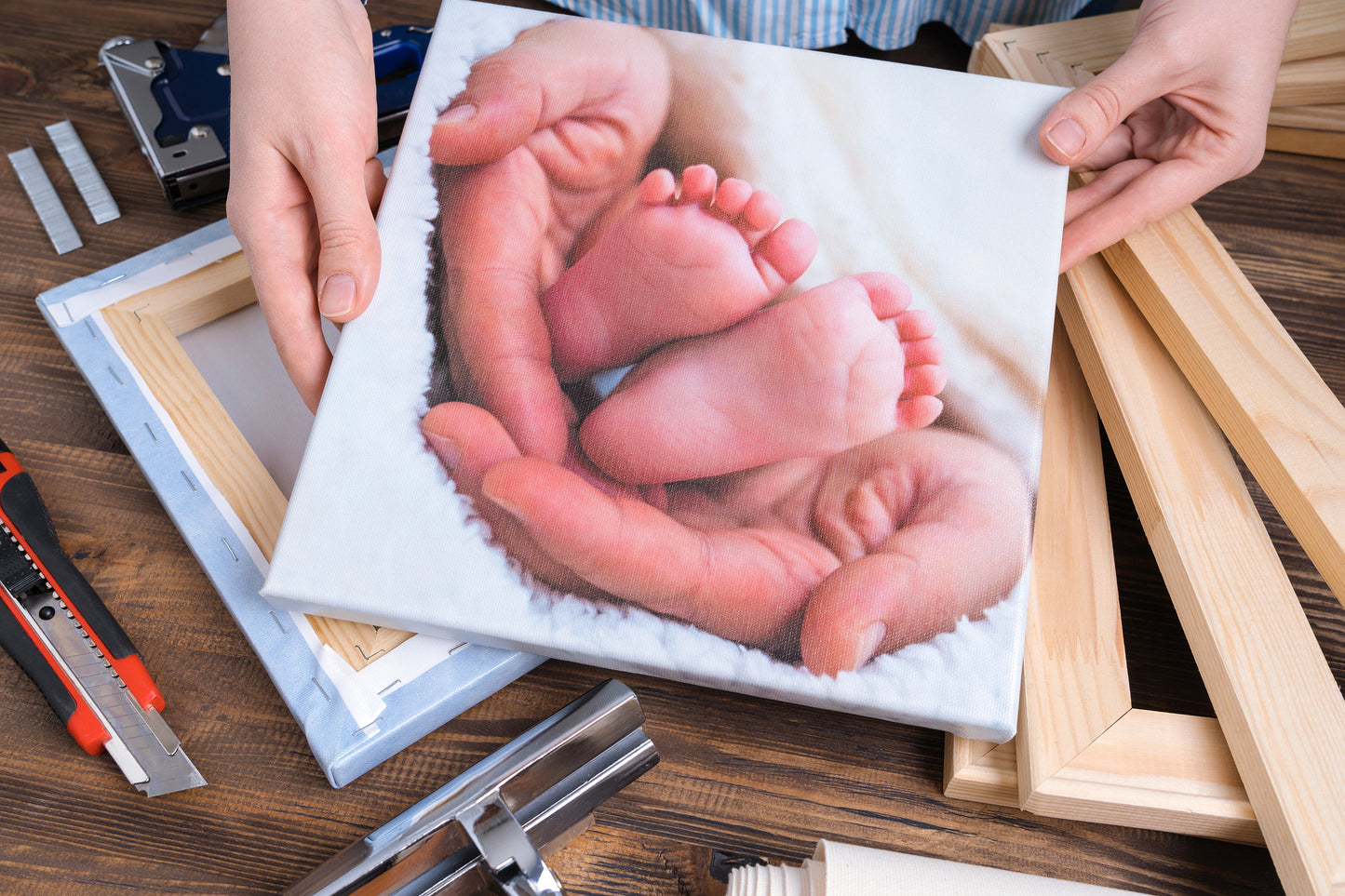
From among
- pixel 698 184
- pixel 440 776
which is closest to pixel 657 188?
pixel 698 184

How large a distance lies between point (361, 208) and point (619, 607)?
0.29 metres

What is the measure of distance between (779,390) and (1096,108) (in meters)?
0.28

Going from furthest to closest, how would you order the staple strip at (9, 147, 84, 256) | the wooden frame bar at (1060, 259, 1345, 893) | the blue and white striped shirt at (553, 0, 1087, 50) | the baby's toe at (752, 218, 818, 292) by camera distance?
the blue and white striped shirt at (553, 0, 1087, 50) < the staple strip at (9, 147, 84, 256) < the baby's toe at (752, 218, 818, 292) < the wooden frame bar at (1060, 259, 1345, 893)

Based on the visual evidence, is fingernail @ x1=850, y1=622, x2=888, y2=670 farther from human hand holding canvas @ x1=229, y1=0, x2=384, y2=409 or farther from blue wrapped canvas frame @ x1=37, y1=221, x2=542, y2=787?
human hand holding canvas @ x1=229, y1=0, x2=384, y2=409

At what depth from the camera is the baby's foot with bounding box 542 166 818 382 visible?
19.1 inches

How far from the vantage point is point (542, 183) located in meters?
0.52

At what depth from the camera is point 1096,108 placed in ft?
1.73

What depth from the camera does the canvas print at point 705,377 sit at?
0.43m

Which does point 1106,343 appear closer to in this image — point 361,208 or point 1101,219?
point 1101,219

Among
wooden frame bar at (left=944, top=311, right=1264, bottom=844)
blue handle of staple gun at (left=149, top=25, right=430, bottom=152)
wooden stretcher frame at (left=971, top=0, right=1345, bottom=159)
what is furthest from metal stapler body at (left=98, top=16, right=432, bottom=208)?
wooden frame bar at (left=944, top=311, right=1264, bottom=844)

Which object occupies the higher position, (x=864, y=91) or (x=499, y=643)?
(x=864, y=91)

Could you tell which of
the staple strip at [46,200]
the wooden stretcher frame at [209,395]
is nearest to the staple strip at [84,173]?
the staple strip at [46,200]

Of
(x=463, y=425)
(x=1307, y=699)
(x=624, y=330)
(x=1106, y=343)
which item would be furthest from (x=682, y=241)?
(x=1307, y=699)

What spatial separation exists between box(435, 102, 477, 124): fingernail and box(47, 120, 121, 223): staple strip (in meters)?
0.28
